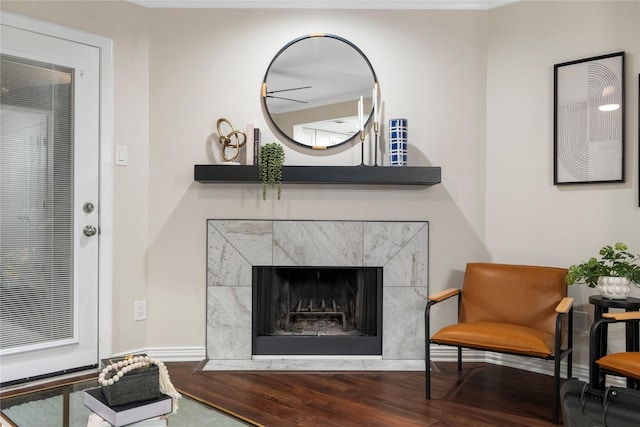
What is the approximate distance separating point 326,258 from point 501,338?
127cm

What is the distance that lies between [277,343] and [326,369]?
0.41 metres

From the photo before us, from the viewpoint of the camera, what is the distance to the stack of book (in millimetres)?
1450

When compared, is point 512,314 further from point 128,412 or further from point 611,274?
point 128,412

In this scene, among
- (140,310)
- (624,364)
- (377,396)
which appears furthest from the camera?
(140,310)

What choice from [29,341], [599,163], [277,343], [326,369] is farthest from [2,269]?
[599,163]

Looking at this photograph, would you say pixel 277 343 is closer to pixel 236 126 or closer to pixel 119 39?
pixel 236 126

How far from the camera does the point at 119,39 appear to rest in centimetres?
323

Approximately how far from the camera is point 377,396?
2721mm

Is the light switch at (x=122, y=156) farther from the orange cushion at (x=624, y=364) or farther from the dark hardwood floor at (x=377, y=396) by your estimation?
the orange cushion at (x=624, y=364)

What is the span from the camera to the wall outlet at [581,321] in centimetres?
301

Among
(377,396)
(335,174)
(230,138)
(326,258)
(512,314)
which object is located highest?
(230,138)

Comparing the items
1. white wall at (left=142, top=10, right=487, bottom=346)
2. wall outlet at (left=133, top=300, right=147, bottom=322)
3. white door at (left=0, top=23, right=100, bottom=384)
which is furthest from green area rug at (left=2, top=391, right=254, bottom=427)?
white wall at (left=142, top=10, right=487, bottom=346)

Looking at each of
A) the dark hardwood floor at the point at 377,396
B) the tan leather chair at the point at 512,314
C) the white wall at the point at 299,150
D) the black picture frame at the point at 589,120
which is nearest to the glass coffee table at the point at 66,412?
the dark hardwood floor at the point at 377,396

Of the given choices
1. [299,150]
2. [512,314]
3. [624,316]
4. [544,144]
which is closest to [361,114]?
[299,150]
